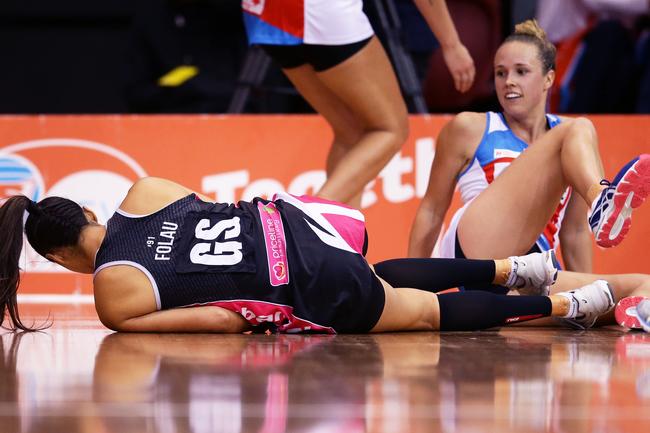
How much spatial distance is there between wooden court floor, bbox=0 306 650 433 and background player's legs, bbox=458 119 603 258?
48 cm

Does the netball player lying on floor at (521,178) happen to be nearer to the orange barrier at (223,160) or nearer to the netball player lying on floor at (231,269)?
the netball player lying on floor at (231,269)

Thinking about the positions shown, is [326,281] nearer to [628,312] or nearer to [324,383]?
[324,383]

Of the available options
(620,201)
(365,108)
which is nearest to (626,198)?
(620,201)

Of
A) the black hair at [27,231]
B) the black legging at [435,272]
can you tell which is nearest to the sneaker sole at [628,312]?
the black legging at [435,272]

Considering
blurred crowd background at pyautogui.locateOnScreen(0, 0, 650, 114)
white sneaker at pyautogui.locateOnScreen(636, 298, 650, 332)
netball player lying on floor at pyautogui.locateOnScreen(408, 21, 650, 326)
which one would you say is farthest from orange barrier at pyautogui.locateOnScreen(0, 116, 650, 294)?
white sneaker at pyautogui.locateOnScreen(636, 298, 650, 332)

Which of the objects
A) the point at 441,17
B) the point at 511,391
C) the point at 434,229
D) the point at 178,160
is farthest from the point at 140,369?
the point at 178,160

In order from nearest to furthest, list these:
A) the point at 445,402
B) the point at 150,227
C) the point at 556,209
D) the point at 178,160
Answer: the point at 445,402 → the point at 150,227 → the point at 556,209 → the point at 178,160

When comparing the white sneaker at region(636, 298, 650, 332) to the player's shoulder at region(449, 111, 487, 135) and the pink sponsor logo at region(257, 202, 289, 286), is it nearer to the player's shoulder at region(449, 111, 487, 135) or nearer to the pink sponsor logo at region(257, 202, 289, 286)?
the player's shoulder at region(449, 111, 487, 135)

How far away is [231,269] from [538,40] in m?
1.41

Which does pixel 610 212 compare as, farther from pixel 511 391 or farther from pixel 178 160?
pixel 178 160

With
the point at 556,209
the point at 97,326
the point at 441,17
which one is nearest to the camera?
the point at 97,326

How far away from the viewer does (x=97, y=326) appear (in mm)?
2742

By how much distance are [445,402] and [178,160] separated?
2484mm

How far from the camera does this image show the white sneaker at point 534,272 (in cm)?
267
